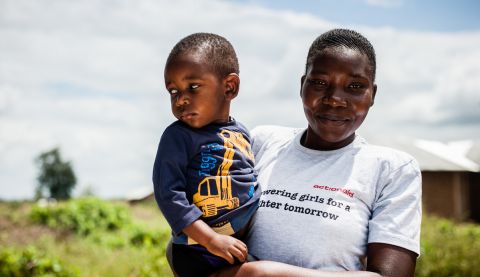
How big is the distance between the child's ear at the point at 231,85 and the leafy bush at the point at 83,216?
12256 millimetres

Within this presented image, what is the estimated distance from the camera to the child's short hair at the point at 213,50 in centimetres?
247

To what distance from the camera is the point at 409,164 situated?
2.42m

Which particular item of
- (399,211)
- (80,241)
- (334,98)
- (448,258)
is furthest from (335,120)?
(80,241)

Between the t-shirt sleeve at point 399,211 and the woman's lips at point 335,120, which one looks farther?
the woman's lips at point 335,120

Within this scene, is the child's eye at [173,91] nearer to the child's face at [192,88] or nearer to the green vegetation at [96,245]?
the child's face at [192,88]

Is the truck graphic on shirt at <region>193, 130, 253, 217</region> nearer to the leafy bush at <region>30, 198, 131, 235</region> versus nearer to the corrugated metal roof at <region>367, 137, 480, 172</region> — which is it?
the leafy bush at <region>30, 198, 131, 235</region>

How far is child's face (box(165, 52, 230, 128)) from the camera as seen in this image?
7.95 ft

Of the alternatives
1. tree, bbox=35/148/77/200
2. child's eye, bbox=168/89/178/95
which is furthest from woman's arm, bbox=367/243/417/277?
tree, bbox=35/148/77/200

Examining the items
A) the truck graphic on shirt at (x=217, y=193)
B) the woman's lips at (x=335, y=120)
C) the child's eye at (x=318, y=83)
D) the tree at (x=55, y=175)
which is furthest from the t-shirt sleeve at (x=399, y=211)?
the tree at (x=55, y=175)

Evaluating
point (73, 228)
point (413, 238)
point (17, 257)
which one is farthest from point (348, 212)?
point (73, 228)

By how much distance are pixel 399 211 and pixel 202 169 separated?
33.1 inches

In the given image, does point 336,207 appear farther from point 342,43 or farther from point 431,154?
point 431,154

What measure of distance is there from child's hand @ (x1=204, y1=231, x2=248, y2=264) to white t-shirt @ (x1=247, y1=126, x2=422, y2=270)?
17 centimetres

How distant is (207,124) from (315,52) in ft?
1.94
